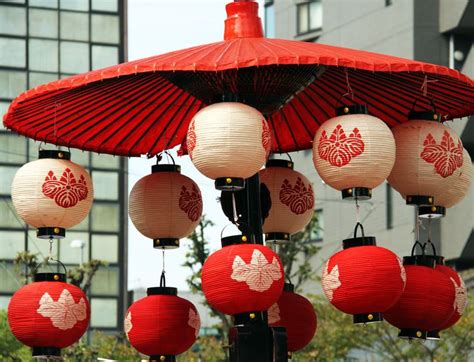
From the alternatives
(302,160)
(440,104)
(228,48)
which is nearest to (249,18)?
(228,48)

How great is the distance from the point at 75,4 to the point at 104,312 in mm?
8776

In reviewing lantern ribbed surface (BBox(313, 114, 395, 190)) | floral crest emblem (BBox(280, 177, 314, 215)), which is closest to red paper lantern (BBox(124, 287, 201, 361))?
floral crest emblem (BBox(280, 177, 314, 215))

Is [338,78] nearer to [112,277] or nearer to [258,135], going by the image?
[258,135]

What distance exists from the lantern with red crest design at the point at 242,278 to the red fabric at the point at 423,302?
3.21 ft

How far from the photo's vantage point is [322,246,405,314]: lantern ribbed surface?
371 inches

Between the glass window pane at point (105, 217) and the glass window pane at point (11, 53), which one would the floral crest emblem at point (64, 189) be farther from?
the glass window pane at point (105, 217)

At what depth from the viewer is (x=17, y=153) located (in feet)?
137

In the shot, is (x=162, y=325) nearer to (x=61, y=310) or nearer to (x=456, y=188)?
(x=61, y=310)

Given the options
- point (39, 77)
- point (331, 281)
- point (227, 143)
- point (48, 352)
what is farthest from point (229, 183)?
point (39, 77)

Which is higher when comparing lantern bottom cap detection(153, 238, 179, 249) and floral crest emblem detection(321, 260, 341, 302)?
lantern bottom cap detection(153, 238, 179, 249)

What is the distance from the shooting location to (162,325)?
1080cm

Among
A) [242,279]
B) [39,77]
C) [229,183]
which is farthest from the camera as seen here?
[39,77]

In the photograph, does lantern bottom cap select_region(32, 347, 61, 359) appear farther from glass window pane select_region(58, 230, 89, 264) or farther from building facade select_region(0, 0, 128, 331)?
glass window pane select_region(58, 230, 89, 264)

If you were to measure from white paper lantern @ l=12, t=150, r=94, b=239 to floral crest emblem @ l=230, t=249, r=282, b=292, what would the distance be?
153 cm
